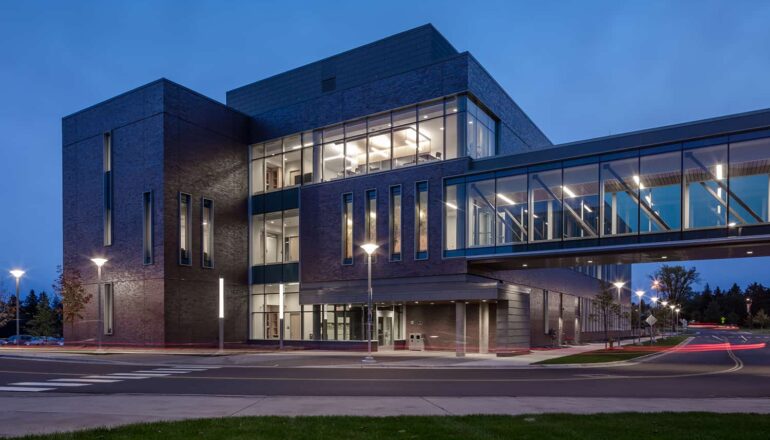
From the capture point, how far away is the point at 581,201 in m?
29.3

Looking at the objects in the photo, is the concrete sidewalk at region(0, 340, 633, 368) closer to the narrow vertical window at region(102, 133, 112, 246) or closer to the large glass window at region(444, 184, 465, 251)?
the large glass window at region(444, 184, 465, 251)

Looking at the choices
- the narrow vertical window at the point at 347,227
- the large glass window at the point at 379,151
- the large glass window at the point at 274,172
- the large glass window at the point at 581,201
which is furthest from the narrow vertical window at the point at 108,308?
the large glass window at the point at 581,201

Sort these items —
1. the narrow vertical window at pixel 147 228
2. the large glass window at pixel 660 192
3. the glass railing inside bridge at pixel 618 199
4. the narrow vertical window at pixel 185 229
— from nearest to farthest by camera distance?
1. the glass railing inside bridge at pixel 618 199
2. the large glass window at pixel 660 192
3. the narrow vertical window at pixel 147 228
4. the narrow vertical window at pixel 185 229

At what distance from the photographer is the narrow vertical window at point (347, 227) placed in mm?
37969

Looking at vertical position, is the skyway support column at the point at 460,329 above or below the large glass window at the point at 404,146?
below

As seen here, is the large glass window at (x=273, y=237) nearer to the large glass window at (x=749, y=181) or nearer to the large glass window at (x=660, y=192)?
the large glass window at (x=660, y=192)

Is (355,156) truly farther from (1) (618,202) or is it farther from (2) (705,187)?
(2) (705,187)

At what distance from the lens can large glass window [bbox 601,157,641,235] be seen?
27.9 meters

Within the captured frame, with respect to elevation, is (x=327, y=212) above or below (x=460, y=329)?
above

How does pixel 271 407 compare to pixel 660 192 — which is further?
pixel 660 192

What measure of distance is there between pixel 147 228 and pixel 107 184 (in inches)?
231

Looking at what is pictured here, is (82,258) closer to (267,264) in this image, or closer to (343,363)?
(267,264)

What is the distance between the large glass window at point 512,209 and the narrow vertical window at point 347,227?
10.4 m

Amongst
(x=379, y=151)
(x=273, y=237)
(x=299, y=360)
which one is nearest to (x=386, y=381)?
(x=299, y=360)
